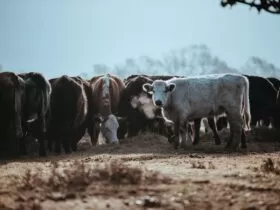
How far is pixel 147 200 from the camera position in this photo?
210 inches

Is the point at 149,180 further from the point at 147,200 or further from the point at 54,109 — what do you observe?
the point at 54,109

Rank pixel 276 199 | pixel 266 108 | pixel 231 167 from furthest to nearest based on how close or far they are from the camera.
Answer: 1. pixel 266 108
2. pixel 231 167
3. pixel 276 199

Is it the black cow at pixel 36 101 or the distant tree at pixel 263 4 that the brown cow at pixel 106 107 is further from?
the distant tree at pixel 263 4

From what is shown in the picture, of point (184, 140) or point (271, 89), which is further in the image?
point (271, 89)

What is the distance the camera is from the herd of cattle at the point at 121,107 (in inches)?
540

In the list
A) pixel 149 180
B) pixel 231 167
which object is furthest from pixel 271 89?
pixel 149 180

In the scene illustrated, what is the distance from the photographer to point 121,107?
18.6m

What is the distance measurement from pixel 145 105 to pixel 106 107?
156 cm

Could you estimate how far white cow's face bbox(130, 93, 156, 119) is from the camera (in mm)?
18031

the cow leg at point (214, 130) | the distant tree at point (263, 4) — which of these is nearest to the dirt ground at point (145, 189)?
the distant tree at point (263, 4)

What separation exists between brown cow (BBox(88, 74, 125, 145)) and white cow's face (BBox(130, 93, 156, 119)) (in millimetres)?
712

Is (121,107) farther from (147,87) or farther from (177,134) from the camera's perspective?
(177,134)

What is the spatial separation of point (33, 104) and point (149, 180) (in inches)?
335

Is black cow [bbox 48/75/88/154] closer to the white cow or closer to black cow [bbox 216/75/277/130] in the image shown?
the white cow
